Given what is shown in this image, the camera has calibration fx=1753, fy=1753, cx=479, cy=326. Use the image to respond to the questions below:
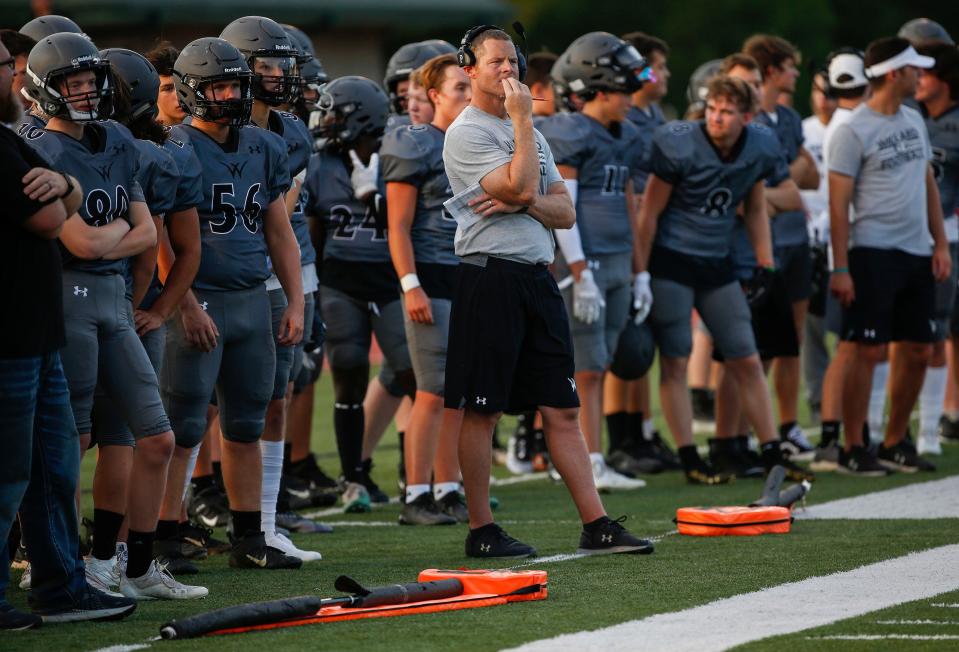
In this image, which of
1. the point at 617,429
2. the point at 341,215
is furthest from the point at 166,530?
the point at 617,429

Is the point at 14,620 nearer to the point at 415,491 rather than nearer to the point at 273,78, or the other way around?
the point at 273,78

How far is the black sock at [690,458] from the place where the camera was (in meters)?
9.19

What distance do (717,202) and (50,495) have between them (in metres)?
4.71

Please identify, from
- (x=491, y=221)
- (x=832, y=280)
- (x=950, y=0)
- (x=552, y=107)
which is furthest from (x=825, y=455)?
(x=950, y=0)

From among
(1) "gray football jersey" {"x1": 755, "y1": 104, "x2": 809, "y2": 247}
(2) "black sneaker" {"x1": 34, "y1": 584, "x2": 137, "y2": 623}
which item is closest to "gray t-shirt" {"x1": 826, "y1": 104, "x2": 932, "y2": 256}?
(1) "gray football jersey" {"x1": 755, "y1": 104, "x2": 809, "y2": 247}

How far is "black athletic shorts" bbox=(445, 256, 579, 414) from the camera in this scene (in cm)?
646

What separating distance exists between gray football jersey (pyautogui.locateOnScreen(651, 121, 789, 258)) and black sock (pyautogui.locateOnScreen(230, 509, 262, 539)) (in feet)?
10.8

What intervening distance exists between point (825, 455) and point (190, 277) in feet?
15.2

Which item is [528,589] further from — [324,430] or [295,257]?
[324,430]

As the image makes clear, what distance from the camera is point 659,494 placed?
873 cm

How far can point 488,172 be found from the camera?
6398 mm

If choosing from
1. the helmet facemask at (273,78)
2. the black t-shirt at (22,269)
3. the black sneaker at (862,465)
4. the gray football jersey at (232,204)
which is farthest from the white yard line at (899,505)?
the black t-shirt at (22,269)

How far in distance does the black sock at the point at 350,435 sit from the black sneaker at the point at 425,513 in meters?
0.83

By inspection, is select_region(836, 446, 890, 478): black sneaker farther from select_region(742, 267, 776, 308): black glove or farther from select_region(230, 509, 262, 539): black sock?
select_region(230, 509, 262, 539): black sock
